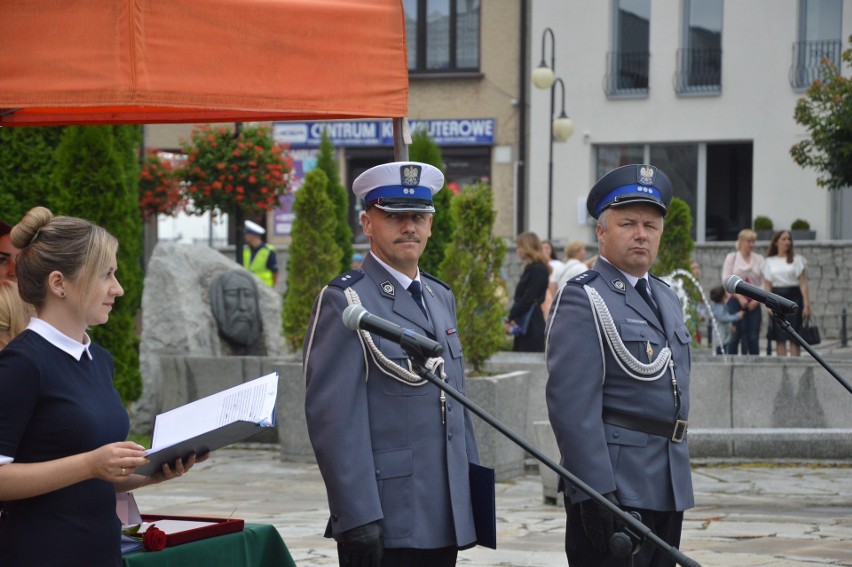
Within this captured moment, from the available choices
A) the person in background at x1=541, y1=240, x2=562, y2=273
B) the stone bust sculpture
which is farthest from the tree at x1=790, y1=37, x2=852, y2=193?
the stone bust sculpture

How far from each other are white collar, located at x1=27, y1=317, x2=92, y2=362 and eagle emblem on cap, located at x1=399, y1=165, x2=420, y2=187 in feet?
4.32

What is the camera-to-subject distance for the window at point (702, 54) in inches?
1102

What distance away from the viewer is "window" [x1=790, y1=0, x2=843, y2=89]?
1064 inches

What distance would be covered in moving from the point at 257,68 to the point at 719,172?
79.6 feet

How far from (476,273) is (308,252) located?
5.76 feet

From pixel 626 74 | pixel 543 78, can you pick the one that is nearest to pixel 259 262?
pixel 543 78

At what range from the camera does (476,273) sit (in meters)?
10.8

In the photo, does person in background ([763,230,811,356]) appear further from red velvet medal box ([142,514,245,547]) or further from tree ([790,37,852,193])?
red velvet medal box ([142,514,245,547])

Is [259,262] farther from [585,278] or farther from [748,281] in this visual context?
[585,278]

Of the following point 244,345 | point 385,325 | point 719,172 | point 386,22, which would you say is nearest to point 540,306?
point 244,345

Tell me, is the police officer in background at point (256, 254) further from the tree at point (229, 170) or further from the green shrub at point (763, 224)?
the green shrub at point (763, 224)

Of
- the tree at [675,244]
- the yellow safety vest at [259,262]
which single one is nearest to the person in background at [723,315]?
the tree at [675,244]

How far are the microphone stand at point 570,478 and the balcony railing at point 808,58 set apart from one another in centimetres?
2451

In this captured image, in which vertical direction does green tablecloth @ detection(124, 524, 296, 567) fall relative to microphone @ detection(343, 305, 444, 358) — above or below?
below
